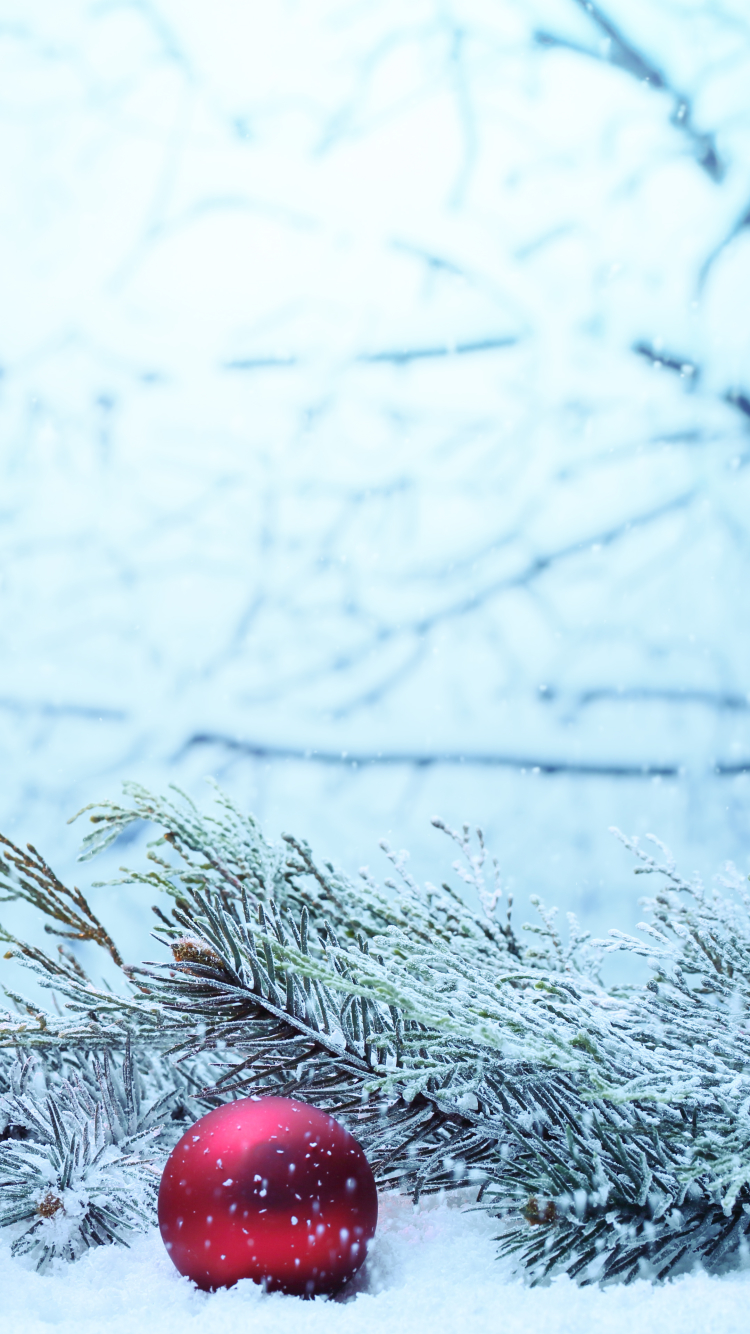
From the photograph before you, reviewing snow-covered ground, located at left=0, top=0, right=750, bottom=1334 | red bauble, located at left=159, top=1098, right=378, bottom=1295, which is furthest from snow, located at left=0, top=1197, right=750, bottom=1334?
snow-covered ground, located at left=0, top=0, right=750, bottom=1334

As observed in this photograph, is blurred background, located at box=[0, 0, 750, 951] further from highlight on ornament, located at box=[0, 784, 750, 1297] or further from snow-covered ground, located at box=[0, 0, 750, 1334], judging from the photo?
highlight on ornament, located at box=[0, 784, 750, 1297]

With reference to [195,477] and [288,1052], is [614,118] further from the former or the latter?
[288,1052]

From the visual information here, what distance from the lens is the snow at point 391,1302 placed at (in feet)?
0.75

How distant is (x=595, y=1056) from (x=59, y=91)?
133cm

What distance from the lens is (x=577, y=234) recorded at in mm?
1171

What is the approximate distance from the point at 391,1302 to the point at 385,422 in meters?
1.06

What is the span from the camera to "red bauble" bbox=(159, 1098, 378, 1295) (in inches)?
10.5

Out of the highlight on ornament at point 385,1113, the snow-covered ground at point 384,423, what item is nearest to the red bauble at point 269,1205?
the highlight on ornament at point 385,1113

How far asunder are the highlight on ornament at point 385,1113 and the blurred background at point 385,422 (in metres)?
0.84

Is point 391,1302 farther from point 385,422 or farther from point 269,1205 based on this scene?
point 385,422

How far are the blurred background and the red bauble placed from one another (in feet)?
2.86

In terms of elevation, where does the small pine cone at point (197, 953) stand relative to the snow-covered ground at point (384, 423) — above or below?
below

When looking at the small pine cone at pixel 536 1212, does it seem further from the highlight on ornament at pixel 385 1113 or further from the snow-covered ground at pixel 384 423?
the snow-covered ground at pixel 384 423

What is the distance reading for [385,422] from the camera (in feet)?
3.90
